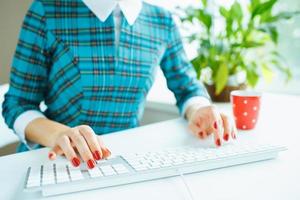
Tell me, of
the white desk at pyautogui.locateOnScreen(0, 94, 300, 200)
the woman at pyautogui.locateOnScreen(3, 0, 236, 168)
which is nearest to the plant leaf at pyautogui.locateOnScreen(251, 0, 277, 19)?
the woman at pyautogui.locateOnScreen(3, 0, 236, 168)

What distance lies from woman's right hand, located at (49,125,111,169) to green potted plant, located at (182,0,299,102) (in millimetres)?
776

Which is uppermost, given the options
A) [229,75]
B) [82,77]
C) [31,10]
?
[31,10]

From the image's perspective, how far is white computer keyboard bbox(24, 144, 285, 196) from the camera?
21.1 inches

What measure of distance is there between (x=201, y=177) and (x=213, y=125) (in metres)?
0.20

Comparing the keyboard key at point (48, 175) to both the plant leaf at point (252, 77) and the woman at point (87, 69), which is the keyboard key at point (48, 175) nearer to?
the woman at point (87, 69)

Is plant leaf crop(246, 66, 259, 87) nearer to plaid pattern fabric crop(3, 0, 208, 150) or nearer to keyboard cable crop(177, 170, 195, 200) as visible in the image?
plaid pattern fabric crop(3, 0, 208, 150)

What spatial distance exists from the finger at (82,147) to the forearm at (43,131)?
11 cm

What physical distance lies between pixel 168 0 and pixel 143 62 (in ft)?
2.71

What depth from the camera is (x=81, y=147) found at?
1.99ft

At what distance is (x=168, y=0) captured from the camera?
175 cm

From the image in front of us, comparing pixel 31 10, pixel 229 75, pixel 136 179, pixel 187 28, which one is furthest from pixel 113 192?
pixel 187 28

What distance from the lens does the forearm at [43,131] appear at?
0.75m

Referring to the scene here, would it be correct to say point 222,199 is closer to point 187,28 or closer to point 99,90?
point 99,90

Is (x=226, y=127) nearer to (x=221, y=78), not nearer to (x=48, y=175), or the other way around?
(x=48, y=175)
